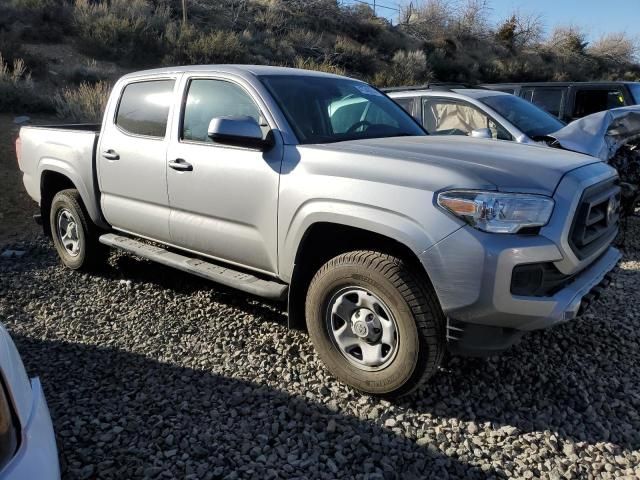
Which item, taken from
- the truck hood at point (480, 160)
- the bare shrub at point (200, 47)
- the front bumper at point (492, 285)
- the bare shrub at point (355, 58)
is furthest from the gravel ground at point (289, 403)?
the bare shrub at point (355, 58)

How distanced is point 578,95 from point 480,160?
760 cm

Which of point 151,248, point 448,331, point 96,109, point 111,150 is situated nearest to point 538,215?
point 448,331

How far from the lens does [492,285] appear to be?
2.69 m

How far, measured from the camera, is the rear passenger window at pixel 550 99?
9688 mm

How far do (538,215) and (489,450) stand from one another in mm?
1221

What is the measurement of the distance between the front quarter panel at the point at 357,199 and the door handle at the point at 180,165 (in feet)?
2.94

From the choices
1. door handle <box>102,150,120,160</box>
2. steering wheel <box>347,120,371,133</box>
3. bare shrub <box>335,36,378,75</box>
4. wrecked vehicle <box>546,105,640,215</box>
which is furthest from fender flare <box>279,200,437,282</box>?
bare shrub <box>335,36,378,75</box>

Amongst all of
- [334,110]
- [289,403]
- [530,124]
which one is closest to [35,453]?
[289,403]

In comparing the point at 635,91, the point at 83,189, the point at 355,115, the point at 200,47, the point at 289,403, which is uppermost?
the point at 200,47

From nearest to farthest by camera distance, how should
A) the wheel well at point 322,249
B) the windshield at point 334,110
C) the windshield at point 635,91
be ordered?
the wheel well at point 322,249 → the windshield at point 334,110 → the windshield at point 635,91

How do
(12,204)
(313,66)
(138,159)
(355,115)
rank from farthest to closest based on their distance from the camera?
(313,66) < (12,204) < (138,159) < (355,115)

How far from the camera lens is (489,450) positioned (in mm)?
2828

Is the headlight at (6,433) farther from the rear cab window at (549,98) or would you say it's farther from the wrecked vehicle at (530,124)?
the rear cab window at (549,98)

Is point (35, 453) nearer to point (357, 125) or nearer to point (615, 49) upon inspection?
point (357, 125)
